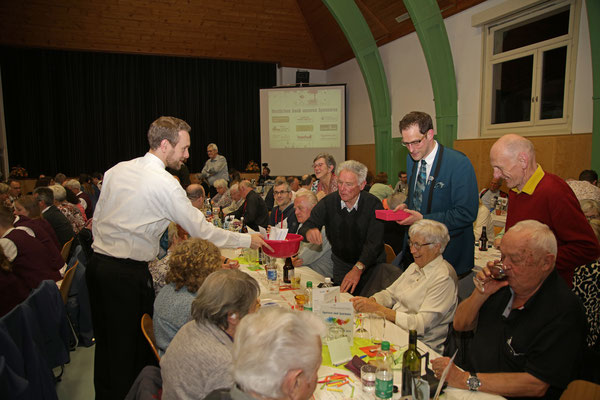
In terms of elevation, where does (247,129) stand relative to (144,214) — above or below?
above

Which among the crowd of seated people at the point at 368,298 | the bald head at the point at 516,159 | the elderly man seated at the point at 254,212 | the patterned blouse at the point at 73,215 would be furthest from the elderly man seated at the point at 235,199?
the bald head at the point at 516,159

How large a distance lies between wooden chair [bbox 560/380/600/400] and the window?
20.6ft

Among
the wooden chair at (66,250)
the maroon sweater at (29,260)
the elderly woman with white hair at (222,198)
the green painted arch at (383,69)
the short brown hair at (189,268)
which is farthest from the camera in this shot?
the green painted arch at (383,69)

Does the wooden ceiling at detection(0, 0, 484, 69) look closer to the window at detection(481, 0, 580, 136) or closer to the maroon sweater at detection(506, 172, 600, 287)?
the window at detection(481, 0, 580, 136)

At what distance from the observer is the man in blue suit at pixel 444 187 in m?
2.82

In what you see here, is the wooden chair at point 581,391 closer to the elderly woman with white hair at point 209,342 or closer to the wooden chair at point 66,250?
the elderly woman with white hair at point 209,342

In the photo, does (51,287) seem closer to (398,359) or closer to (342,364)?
(342,364)

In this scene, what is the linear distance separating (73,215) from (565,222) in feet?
19.6

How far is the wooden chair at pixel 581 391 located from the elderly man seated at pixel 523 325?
96 millimetres

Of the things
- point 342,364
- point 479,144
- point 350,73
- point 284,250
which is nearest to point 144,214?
point 284,250

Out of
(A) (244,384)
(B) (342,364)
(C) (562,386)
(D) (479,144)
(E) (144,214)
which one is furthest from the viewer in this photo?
(D) (479,144)

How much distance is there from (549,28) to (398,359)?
7254 mm

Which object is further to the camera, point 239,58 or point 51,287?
point 239,58

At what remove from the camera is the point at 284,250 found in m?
2.84
